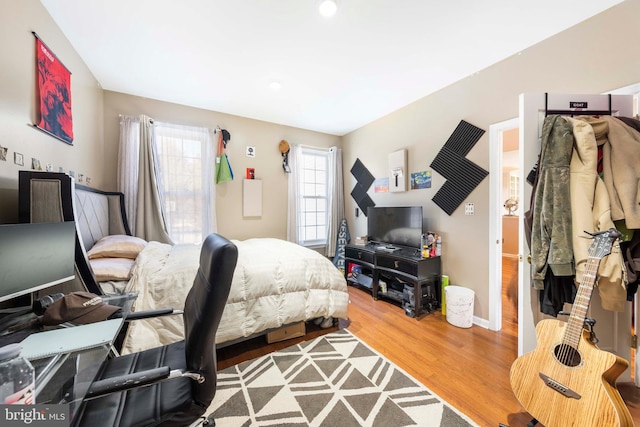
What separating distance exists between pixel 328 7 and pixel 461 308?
9.55ft

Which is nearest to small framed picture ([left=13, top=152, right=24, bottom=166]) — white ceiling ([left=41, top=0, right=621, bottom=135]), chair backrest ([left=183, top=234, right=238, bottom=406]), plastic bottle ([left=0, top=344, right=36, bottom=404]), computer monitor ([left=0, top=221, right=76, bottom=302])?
computer monitor ([left=0, top=221, right=76, bottom=302])

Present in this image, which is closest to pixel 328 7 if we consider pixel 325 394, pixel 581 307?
pixel 581 307

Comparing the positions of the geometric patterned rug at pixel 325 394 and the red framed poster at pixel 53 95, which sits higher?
the red framed poster at pixel 53 95

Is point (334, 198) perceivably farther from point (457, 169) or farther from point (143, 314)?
point (143, 314)

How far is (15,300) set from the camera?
125 centimetres

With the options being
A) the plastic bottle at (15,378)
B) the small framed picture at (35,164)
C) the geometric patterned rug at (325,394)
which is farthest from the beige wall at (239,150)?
the plastic bottle at (15,378)

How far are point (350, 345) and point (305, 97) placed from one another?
2869 mm

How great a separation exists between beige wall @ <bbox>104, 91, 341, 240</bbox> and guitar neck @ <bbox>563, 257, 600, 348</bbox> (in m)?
3.50

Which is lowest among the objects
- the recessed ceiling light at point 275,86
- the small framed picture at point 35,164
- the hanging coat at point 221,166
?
the small framed picture at point 35,164

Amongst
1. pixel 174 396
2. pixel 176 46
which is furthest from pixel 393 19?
pixel 174 396

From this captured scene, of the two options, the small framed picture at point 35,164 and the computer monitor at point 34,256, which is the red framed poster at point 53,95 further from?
the computer monitor at point 34,256

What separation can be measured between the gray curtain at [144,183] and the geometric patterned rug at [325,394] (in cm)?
212

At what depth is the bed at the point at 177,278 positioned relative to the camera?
4.46 ft

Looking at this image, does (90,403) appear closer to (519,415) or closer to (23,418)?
(23,418)
